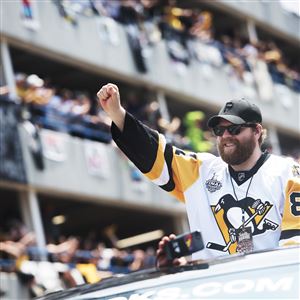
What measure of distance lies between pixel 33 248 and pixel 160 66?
27.4ft

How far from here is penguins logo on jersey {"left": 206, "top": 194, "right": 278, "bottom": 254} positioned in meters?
4.95

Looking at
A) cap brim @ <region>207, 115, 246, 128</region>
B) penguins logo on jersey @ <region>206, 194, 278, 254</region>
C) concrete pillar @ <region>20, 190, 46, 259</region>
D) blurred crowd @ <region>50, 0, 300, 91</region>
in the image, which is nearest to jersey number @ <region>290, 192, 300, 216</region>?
penguins logo on jersey @ <region>206, 194, 278, 254</region>

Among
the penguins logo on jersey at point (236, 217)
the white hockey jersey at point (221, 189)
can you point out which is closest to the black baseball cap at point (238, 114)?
the white hockey jersey at point (221, 189)

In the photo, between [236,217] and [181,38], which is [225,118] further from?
[181,38]

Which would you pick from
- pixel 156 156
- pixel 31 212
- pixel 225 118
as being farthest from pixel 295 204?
pixel 31 212

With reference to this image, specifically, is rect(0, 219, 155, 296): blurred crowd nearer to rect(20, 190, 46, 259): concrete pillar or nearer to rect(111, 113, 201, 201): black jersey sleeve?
rect(20, 190, 46, 259): concrete pillar

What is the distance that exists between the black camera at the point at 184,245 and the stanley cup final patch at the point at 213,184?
1044mm

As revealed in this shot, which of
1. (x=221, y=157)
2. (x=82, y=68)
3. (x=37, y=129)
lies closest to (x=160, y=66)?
(x=82, y=68)

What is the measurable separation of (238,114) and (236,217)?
1.61 ft

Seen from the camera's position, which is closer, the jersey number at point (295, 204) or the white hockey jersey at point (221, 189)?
the jersey number at point (295, 204)

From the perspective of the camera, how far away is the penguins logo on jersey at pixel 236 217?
4949mm

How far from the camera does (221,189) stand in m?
5.11

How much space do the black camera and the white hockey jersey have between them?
0.83 m

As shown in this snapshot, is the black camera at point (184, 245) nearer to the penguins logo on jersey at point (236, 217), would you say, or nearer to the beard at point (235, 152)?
the penguins logo on jersey at point (236, 217)
